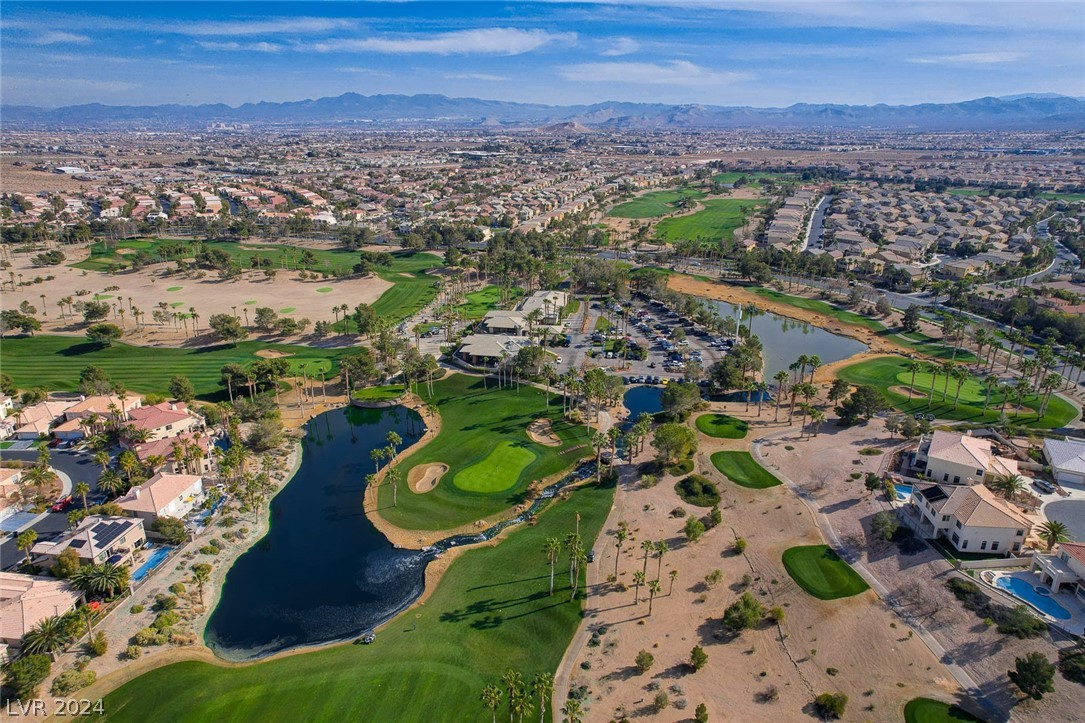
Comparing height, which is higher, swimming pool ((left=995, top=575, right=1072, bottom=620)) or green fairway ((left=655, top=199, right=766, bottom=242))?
green fairway ((left=655, top=199, right=766, bottom=242))

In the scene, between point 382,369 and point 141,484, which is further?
point 382,369

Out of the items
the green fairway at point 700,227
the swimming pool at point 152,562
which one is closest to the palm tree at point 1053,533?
the swimming pool at point 152,562

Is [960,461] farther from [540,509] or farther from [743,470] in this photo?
[540,509]

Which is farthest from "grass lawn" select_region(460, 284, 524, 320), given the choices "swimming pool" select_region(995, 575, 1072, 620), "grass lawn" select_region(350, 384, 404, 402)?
"swimming pool" select_region(995, 575, 1072, 620)

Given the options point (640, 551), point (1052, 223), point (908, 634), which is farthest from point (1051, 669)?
point (1052, 223)

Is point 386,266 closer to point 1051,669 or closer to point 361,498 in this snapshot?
point 361,498

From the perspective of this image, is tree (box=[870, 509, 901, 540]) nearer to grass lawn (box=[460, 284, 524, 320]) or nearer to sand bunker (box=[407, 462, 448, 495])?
sand bunker (box=[407, 462, 448, 495])

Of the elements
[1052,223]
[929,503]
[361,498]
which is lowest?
[361,498]
